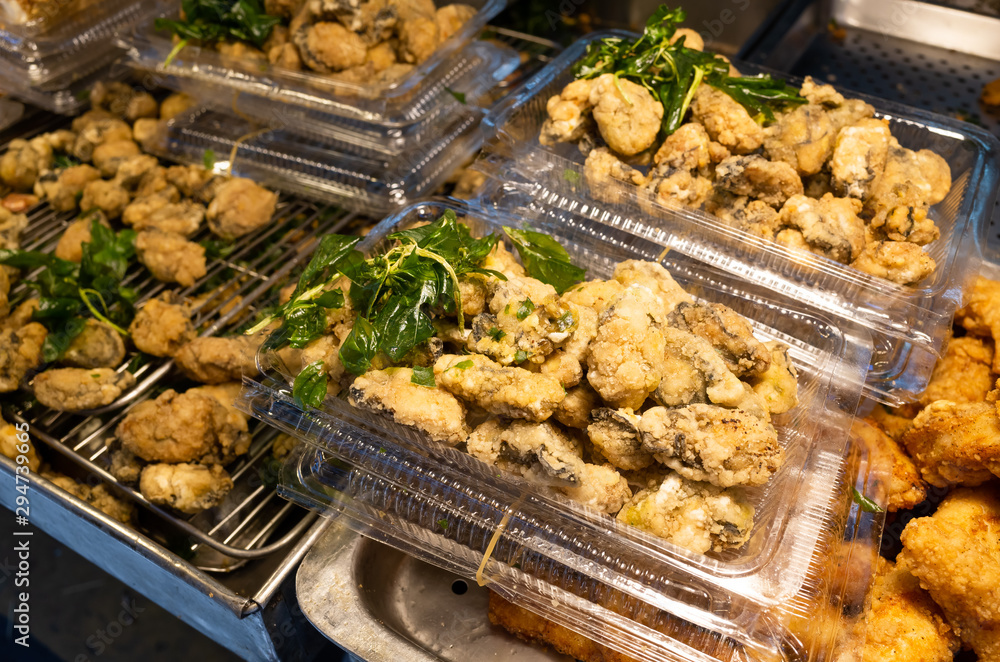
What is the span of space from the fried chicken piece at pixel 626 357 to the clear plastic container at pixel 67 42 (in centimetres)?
401

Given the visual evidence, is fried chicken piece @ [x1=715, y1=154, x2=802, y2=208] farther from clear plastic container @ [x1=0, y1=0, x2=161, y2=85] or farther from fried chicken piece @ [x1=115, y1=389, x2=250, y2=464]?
clear plastic container @ [x1=0, y1=0, x2=161, y2=85]

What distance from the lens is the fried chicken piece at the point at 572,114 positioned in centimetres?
304

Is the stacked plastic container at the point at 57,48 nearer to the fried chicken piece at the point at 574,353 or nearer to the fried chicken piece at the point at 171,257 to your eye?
the fried chicken piece at the point at 171,257

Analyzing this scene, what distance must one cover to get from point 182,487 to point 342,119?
2.20 meters

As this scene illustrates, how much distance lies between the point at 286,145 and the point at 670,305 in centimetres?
272

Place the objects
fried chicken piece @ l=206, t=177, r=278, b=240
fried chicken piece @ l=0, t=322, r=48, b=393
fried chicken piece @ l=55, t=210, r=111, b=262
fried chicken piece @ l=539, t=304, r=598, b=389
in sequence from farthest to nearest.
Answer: fried chicken piece @ l=206, t=177, r=278, b=240
fried chicken piece @ l=55, t=210, r=111, b=262
fried chicken piece @ l=0, t=322, r=48, b=393
fried chicken piece @ l=539, t=304, r=598, b=389

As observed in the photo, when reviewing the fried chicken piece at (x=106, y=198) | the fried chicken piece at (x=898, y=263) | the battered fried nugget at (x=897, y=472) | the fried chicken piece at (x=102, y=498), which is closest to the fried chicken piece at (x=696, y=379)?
the battered fried nugget at (x=897, y=472)

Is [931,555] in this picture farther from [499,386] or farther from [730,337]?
[499,386]

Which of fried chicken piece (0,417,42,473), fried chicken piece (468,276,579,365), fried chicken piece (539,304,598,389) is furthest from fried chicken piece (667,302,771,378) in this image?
fried chicken piece (0,417,42,473)

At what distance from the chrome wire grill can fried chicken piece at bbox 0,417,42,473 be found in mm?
79

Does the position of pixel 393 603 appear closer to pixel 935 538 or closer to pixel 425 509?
pixel 425 509

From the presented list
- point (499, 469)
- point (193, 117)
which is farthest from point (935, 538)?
point (193, 117)

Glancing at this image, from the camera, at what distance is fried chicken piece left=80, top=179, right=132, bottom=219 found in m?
3.81

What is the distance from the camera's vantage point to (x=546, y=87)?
11.2 feet
